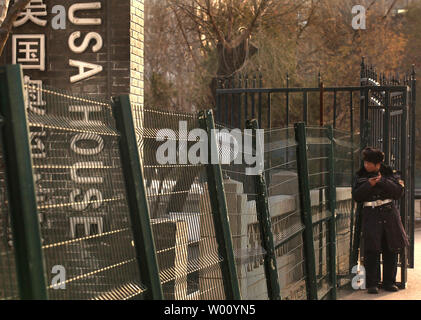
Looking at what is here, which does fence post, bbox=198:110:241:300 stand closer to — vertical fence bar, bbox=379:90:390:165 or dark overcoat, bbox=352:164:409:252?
dark overcoat, bbox=352:164:409:252

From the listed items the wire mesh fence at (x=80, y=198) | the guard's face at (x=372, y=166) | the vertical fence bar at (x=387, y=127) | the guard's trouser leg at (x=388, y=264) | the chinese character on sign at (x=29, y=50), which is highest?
the chinese character on sign at (x=29, y=50)

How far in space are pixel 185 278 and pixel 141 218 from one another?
0.91 meters

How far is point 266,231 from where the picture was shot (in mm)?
6133

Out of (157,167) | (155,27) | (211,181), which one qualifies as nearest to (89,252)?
(157,167)

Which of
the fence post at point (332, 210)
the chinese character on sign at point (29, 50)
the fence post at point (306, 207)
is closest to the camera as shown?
the fence post at point (306, 207)

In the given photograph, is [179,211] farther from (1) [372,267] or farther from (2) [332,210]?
(1) [372,267]

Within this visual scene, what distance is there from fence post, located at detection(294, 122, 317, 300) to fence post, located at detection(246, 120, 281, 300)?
1.16 meters

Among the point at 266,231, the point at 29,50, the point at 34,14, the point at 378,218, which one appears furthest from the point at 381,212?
the point at 34,14

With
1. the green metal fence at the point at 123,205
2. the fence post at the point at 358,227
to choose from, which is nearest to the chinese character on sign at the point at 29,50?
the fence post at the point at 358,227

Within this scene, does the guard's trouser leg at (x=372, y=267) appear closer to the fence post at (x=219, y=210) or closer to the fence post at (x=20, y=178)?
the fence post at (x=219, y=210)

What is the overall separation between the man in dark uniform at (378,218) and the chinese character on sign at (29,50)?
409 centimetres

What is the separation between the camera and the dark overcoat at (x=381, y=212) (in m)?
10.1

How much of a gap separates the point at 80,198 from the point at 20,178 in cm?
57

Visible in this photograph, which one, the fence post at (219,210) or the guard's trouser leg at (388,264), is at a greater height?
the fence post at (219,210)
